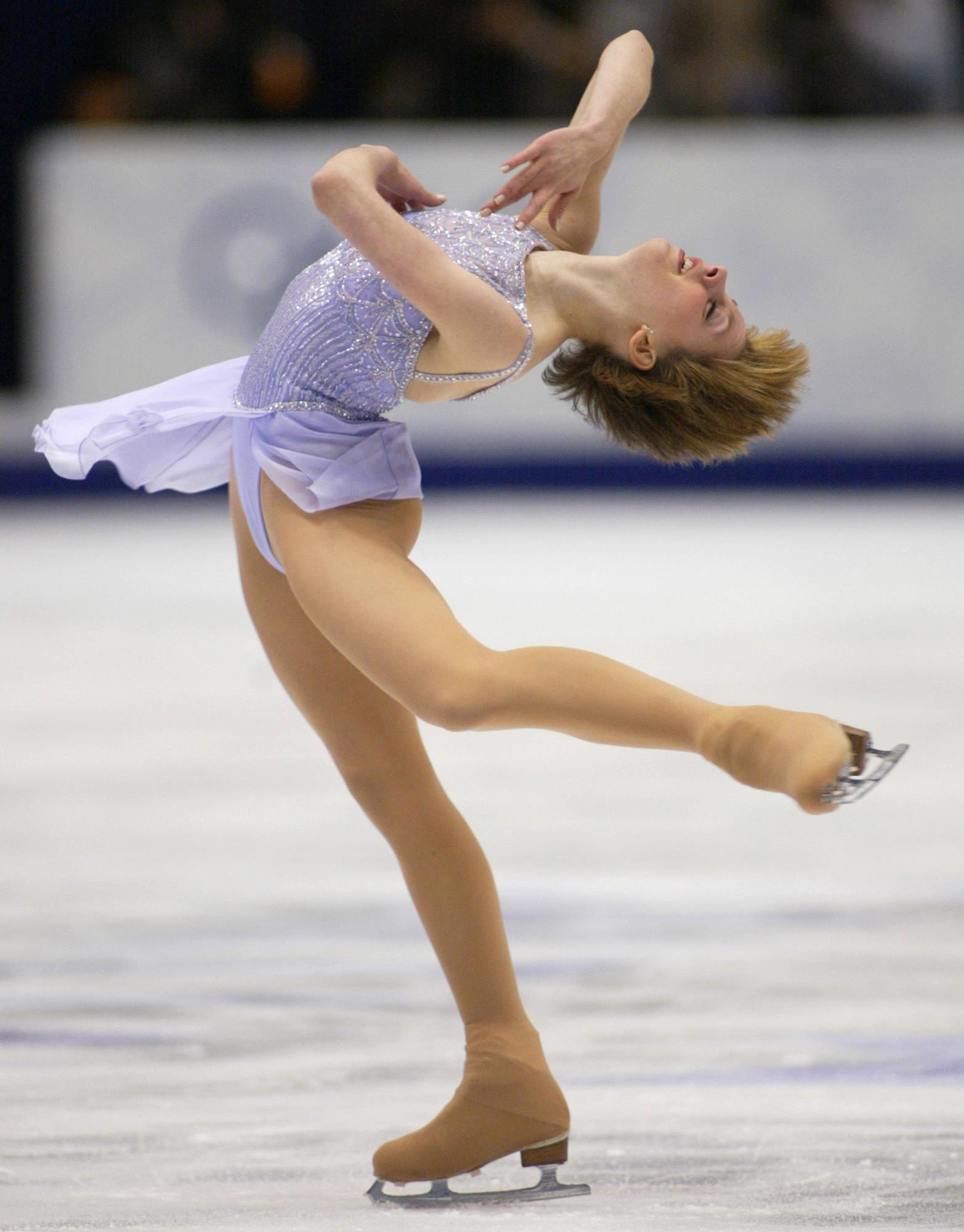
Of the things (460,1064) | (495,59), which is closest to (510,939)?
(460,1064)

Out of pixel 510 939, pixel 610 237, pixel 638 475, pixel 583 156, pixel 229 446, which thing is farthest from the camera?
pixel 638 475

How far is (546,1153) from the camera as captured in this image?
6.52ft

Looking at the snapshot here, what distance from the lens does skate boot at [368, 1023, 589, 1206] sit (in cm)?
195

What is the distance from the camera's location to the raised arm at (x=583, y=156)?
2000 millimetres

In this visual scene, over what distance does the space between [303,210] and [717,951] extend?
4.67 m

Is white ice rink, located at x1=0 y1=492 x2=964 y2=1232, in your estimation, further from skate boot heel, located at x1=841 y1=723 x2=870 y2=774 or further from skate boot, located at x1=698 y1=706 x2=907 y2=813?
skate boot heel, located at x1=841 y1=723 x2=870 y2=774

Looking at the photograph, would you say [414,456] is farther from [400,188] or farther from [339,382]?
[400,188]

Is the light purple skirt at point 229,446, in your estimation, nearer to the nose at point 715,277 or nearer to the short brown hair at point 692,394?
the short brown hair at point 692,394

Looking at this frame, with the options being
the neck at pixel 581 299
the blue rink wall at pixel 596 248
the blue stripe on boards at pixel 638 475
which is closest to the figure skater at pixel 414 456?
the neck at pixel 581 299

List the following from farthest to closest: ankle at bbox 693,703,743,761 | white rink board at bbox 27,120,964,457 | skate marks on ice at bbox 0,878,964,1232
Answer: white rink board at bbox 27,120,964,457 < skate marks on ice at bbox 0,878,964,1232 < ankle at bbox 693,703,743,761

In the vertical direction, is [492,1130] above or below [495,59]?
below

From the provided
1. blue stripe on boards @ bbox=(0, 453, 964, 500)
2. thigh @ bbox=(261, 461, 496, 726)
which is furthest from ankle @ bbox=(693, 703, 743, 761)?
blue stripe on boards @ bbox=(0, 453, 964, 500)

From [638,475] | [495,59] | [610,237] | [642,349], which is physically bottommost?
[642,349]

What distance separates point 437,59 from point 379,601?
579 cm
